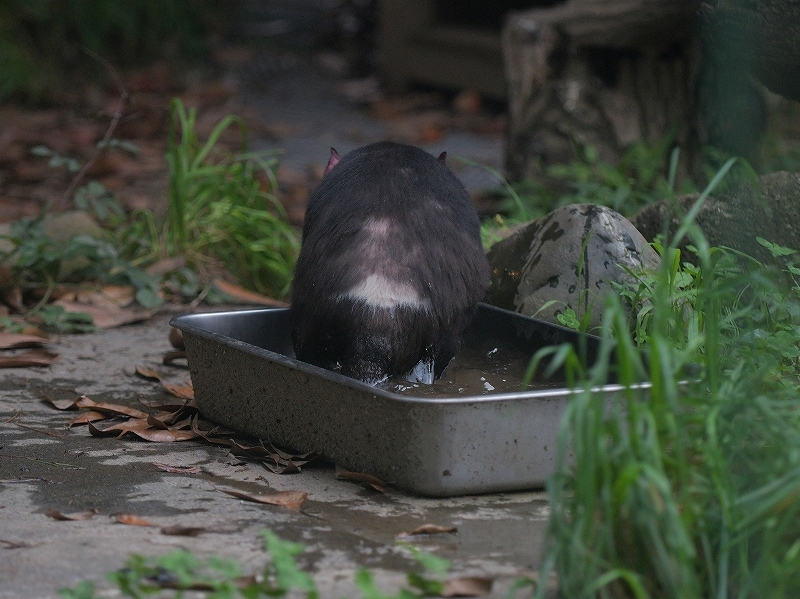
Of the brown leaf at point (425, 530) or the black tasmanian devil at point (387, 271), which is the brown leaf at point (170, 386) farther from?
the brown leaf at point (425, 530)

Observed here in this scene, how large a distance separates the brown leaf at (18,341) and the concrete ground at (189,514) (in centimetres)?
48

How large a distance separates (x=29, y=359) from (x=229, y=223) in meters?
1.55

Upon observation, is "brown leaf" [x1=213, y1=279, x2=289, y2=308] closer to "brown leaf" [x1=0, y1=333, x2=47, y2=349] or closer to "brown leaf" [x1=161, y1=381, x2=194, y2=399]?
"brown leaf" [x1=0, y1=333, x2=47, y2=349]

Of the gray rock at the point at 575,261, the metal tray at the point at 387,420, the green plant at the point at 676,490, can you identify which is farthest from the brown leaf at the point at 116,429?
the green plant at the point at 676,490

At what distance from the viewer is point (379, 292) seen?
3.31 metres

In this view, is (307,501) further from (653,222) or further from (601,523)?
(653,222)

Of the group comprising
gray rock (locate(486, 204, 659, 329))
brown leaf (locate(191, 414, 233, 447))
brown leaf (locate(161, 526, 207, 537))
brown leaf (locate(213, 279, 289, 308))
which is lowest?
brown leaf (locate(191, 414, 233, 447))

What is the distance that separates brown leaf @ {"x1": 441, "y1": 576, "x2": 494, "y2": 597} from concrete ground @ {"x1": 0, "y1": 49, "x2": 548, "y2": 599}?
0.02 m

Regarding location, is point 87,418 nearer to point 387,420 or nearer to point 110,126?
point 387,420

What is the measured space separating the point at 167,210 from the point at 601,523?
4.26 meters

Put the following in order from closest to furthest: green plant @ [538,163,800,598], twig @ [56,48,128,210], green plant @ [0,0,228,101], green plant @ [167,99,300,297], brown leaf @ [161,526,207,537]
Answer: green plant @ [538,163,800,598] → brown leaf @ [161,526,207,537] → twig @ [56,48,128,210] → green plant @ [167,99,300,297] → green plant @ [0,0,228,101]

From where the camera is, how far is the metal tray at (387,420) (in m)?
2.95

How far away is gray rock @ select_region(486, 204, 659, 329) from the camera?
3.99 meters

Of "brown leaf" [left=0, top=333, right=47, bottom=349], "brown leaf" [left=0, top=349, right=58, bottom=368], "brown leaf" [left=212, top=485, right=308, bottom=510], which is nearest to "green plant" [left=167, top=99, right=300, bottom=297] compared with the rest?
"brown leaf" [left=0, top=333, right=47, bottom=349]
